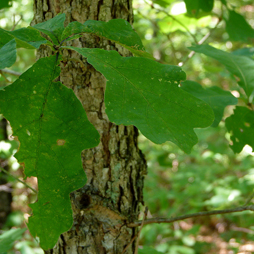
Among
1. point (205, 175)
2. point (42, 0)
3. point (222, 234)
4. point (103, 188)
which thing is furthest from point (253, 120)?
point (222, 234)

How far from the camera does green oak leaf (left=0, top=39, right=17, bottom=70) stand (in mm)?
650

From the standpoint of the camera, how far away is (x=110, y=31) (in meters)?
0.85

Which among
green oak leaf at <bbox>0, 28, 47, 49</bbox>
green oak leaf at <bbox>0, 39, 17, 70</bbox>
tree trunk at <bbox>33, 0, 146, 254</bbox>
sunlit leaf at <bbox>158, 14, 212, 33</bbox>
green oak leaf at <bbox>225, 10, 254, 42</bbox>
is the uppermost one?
sunlit leaf at <bbox>158, 14, 212, 33</bbox>

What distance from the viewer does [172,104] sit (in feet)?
2.51

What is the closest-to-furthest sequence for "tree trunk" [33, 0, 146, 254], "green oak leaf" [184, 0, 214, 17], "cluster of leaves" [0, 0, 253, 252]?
"cluster of leaves" [0, 0, 253, 252], "tree trunk" [33, 0, 146, 254], "green oak leaf" [184, 0, 214, 17]

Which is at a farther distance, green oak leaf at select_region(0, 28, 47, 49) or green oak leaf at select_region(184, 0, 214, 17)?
green oak leaf at select_region(184, 0, 214, 17)

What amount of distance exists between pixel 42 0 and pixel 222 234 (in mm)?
4872

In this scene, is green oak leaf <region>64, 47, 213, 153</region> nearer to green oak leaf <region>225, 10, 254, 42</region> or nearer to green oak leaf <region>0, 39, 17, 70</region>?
green oak leaf <region>0, 39, 17, 70</region>

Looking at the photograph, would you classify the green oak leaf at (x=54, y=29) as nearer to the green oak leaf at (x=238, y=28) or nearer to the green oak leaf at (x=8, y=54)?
the green oak leaf at (x=8, y=54)

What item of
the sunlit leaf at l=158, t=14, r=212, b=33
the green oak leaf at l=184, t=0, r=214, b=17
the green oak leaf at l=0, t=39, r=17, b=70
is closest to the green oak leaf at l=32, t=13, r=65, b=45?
the green oak leaf at l=0, t=39, r=17, b=70

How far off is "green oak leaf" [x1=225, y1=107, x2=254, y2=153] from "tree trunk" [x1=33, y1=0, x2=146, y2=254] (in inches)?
20.2

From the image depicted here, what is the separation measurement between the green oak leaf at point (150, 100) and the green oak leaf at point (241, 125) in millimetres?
475

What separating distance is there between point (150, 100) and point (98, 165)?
0.39 meters

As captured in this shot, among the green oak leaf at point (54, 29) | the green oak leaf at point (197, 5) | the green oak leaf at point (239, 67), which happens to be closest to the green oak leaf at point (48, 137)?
the green oak leaf at point (54, 29)
